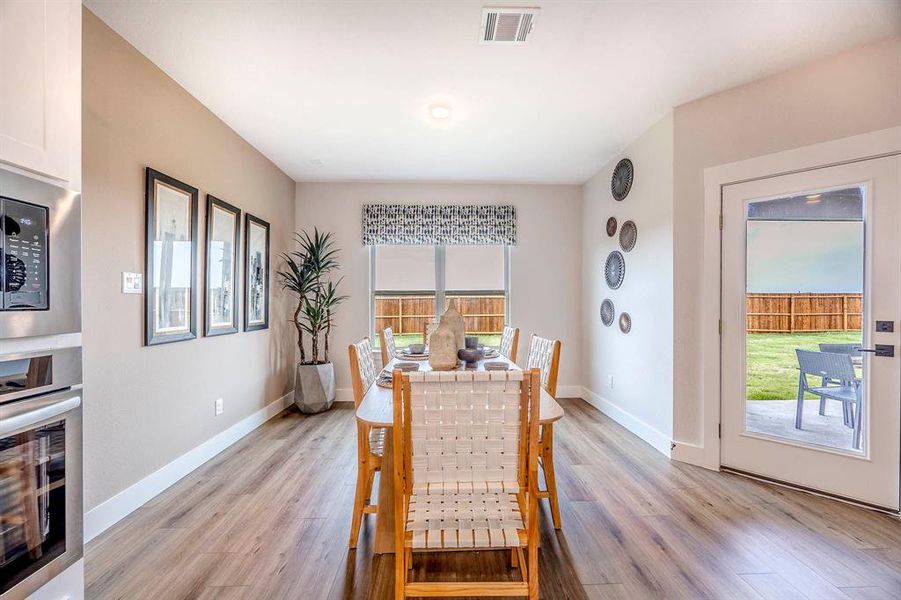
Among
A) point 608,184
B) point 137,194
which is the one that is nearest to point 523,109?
point 608,184

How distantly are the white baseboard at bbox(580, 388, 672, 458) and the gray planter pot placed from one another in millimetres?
2989

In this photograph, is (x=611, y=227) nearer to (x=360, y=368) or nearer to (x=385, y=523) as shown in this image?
(x=360, y=368)

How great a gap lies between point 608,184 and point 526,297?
159 centimetres

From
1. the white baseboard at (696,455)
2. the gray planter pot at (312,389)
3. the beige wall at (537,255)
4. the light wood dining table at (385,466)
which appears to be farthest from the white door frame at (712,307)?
the gray planter pot at (312,389)

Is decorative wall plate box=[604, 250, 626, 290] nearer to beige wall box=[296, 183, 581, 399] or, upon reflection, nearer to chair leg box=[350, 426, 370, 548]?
beige wall box=[296, 183, 581, 399]

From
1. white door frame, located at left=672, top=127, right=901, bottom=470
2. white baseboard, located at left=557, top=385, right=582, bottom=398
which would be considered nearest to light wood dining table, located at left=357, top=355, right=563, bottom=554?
white door frame, located at left=672, top=127, right=901, bottom=470

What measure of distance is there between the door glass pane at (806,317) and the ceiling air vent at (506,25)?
78.3 inches

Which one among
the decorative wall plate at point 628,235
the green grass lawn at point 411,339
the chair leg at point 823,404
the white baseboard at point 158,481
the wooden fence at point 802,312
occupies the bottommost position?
the white baseboard at point 158,481

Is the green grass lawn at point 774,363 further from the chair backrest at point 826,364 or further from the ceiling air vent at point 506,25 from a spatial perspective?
the ceiling air vent at point 506,25

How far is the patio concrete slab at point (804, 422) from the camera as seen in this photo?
253 centimetres

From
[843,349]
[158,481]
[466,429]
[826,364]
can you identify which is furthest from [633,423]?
[158,481]

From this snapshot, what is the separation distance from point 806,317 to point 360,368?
113 inches

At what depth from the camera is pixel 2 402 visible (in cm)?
97

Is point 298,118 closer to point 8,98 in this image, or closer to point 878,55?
point 8,98
